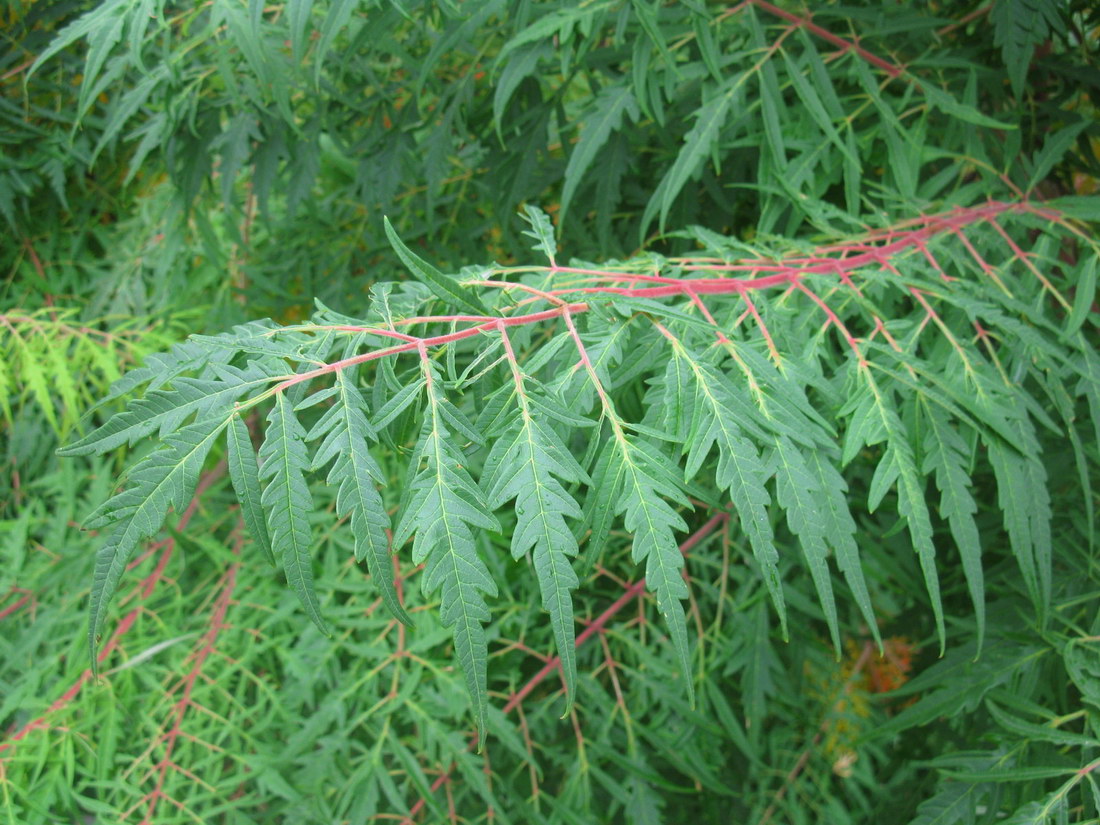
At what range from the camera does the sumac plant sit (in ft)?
1.29

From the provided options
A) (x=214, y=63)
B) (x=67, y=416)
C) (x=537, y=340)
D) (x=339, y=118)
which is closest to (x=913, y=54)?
(x=537, y=340)

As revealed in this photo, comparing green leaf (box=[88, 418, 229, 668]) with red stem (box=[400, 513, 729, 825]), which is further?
red stem (box=[400, 513, 729, 825])

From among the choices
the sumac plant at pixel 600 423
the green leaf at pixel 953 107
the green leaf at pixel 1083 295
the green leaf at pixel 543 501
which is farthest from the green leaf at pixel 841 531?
the green leaf at pixel 953 107

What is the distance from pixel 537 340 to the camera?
0.85m

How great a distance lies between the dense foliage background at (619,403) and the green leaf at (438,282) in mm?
86

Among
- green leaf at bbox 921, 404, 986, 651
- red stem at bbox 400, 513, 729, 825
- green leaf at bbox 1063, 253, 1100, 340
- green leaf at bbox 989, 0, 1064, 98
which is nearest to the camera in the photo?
green leaf at bbox 921, 404, 986, 651

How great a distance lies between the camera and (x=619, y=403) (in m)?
0.62

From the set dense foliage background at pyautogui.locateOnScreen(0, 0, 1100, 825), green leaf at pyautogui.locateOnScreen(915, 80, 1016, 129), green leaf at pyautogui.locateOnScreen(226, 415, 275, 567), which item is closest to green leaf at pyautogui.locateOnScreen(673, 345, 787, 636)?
dense foliage background at pyautogui.locateOnScreen(0, 0, 1100, 825)

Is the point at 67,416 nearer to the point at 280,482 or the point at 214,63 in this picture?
the point at 214,63

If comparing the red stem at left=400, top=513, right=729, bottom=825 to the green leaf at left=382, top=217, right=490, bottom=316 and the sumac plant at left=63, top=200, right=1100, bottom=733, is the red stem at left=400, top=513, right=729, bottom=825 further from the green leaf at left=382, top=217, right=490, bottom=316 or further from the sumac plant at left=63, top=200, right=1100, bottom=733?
the green leaf at left=382, top=217, right=490, bottom=316

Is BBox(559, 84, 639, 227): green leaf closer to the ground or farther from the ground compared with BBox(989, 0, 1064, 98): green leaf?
closer to the ground

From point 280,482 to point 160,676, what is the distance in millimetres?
662

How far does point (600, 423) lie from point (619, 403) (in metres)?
0.17

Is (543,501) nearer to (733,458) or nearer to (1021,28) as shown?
(733,458)
